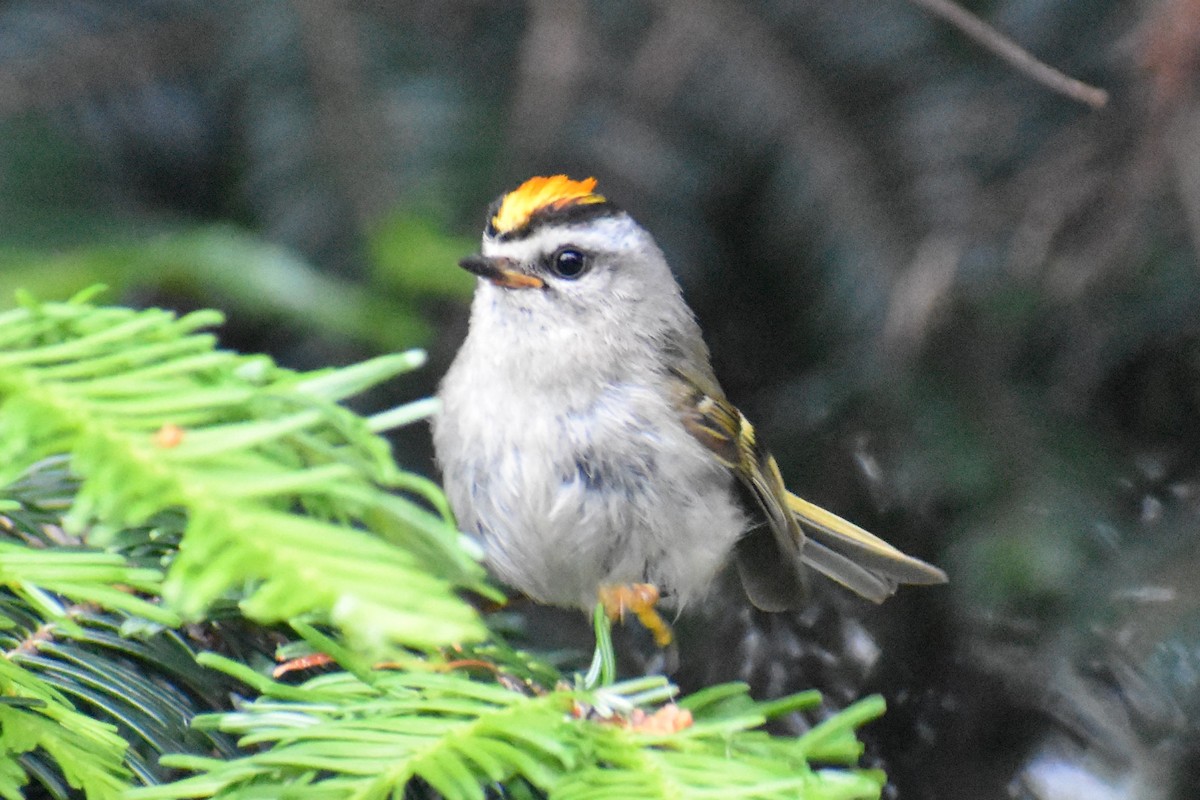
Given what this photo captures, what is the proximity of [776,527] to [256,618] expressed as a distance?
3.24ft

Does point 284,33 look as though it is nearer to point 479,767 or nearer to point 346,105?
point 346,105

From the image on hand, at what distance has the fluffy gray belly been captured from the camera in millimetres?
1267

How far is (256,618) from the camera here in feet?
1.56

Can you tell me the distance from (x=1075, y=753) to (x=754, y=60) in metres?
0.79

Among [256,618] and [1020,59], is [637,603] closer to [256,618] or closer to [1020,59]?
[1020,59]

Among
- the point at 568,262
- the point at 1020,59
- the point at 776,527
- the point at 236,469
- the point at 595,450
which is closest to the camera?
the point at 236,469

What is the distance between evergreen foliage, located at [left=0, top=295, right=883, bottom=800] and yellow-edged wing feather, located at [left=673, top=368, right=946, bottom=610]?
617 millimetres

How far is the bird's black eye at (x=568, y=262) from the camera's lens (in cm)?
149

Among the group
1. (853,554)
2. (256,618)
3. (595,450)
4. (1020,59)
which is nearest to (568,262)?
(595,450)

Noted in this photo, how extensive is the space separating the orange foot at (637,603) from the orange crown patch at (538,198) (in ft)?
1.42

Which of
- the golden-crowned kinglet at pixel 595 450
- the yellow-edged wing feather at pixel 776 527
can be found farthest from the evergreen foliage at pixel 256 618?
the yellow-edged wing feather at pixel 776 527

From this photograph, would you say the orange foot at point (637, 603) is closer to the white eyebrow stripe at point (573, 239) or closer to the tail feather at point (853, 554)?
the tail feather at point (853, 554)

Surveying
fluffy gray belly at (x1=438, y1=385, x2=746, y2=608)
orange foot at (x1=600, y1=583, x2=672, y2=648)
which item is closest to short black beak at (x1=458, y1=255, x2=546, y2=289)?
fluffy gray belly at (x1=438, y1=385, x2=746, y2=608)

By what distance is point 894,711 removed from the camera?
51.3 inches
